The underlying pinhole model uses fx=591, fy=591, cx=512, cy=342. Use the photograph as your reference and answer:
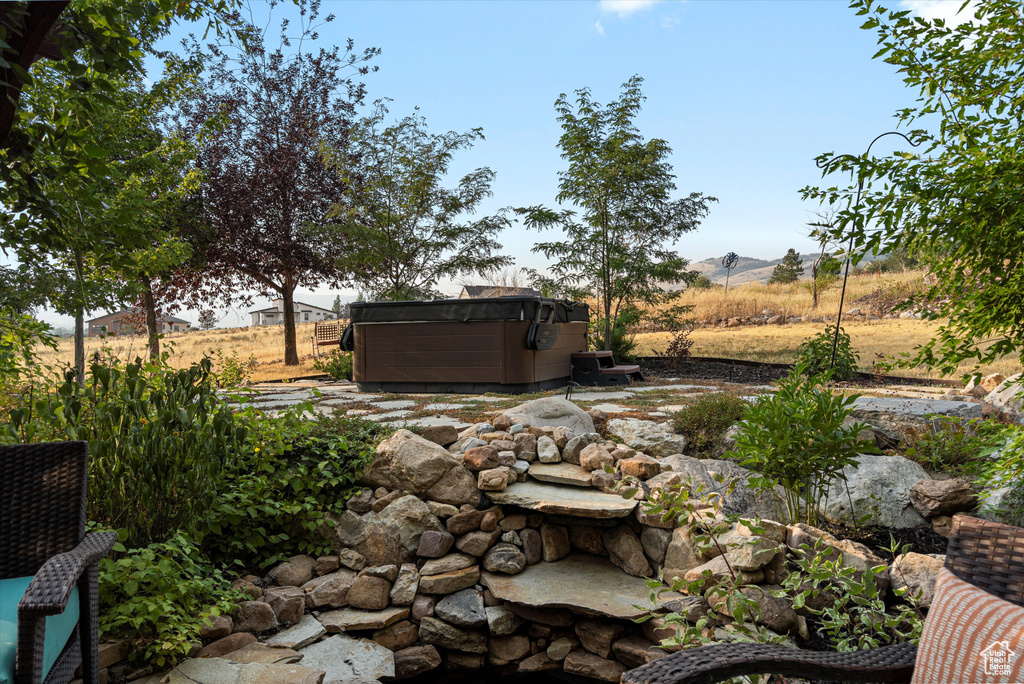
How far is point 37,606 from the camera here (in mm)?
1344

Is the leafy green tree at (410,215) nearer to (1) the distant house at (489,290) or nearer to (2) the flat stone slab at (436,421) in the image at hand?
(1) the distant house at (489,290)

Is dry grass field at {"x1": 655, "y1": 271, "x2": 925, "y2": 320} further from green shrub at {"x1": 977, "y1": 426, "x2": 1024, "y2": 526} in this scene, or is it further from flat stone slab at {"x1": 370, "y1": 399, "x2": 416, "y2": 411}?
green shrub at {"x1": 977, "y1": 426, "x2": 1024, "y2": 526}

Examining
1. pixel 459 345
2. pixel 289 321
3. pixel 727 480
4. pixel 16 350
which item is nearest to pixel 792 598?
pixel 727 480

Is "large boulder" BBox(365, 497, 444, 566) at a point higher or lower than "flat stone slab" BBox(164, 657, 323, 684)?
higher

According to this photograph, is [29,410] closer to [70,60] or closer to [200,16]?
[70,60]

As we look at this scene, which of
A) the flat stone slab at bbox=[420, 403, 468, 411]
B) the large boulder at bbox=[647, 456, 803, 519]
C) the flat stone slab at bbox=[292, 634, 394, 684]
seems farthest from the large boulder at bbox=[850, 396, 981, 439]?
the flat stone slab at bbox=[292, 634, 394, 684]

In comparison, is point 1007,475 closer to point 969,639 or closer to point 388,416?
point 969,639

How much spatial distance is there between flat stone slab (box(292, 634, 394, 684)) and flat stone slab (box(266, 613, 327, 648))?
34mm

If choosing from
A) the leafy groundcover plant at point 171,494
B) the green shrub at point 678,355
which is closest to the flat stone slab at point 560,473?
the leafy groundcover plant at point 171,494

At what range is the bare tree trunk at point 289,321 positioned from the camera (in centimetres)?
1202

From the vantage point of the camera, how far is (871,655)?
131 centimetres

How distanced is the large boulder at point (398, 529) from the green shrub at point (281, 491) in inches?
9.3

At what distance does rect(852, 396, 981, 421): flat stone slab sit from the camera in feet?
12.0

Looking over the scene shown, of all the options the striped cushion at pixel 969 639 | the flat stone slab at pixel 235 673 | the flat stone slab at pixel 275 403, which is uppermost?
the flat stone slab at pixel 275 403
